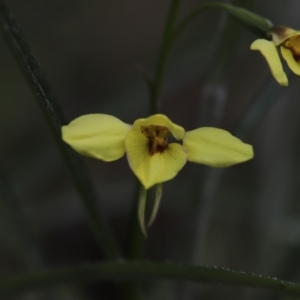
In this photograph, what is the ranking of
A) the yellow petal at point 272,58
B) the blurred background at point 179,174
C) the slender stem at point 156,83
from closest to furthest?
the yellow petal at point 272,58 → the slender stem at point 156,83 → the blurred background at point 179,174

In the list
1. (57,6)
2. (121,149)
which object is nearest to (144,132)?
(121,149)

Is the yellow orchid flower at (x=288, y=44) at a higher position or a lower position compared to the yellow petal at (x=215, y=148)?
higher

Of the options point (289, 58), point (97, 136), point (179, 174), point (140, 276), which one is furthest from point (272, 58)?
point (179, 174)

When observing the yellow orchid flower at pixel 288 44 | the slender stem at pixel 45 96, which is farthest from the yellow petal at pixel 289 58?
the slender stem at pixel 45 96

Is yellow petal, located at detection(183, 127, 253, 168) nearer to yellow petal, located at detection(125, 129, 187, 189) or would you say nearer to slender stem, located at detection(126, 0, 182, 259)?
yellow petal, located at detection(125, 129, 187, 189)

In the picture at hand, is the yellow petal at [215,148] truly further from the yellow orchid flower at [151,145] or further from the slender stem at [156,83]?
the slender stem at [156,83]

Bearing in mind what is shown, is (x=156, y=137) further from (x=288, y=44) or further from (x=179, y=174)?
(x=179, y=174)

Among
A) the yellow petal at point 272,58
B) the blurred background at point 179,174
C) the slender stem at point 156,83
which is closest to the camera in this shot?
the yellow petal at point 272,58
